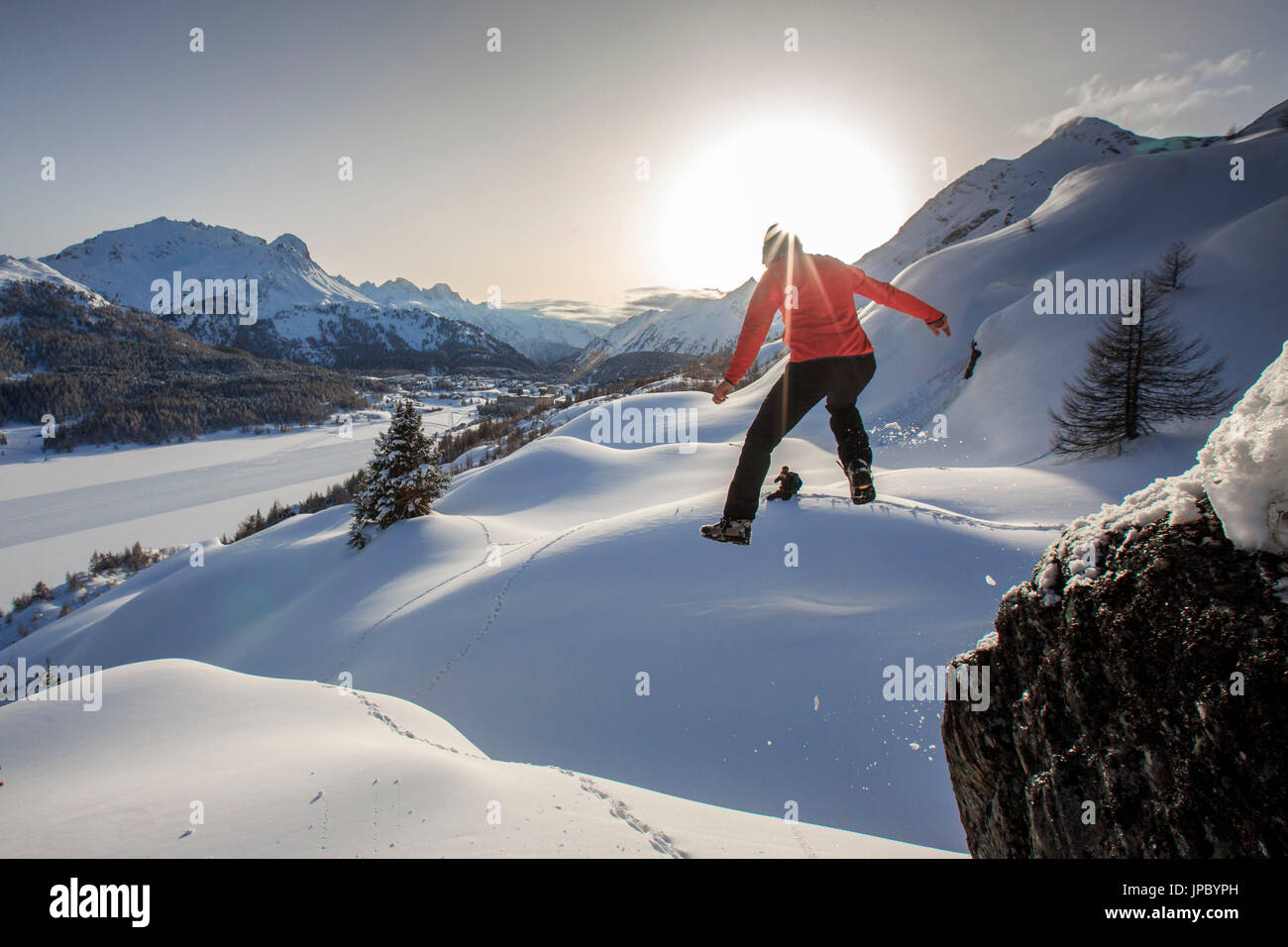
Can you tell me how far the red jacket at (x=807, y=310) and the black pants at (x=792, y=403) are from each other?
0.36 feet

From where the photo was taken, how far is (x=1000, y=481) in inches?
597

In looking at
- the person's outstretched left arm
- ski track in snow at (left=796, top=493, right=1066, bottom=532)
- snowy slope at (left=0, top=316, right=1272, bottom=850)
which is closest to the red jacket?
the person's outstretched left arm

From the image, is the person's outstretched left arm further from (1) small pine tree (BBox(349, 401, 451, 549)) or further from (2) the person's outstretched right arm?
(1) small pine tree (BBox(349, 401, 451, 549))

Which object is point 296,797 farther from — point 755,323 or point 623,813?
point 755,323

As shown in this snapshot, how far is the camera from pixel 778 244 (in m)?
4.62

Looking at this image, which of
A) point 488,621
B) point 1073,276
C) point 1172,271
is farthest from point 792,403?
point 1073,276

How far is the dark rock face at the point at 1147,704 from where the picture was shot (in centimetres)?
199

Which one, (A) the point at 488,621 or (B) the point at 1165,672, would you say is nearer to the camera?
(B) the point at 1165,672

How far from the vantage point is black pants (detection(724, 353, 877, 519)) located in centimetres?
472

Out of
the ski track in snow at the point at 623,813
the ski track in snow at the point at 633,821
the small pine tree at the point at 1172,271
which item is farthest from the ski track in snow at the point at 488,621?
the small pine tree at the point at 1172,271

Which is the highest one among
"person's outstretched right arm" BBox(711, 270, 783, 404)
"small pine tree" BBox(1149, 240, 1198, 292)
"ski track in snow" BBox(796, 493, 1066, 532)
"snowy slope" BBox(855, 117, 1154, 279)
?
"snowy slope" BBox(855, 117, 1154, 279)

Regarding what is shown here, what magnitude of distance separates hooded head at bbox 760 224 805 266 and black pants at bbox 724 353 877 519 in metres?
0.95

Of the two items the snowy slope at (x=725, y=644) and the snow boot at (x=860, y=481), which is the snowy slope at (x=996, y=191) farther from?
the snow boot at (x=860, y=481)

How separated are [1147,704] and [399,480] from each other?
97.1 feet
